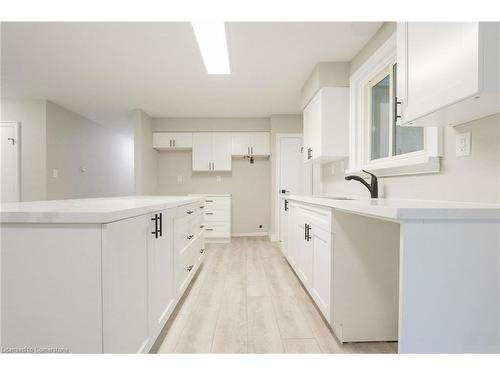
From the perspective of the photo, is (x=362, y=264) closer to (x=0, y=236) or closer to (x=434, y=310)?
(x=434, y=310)

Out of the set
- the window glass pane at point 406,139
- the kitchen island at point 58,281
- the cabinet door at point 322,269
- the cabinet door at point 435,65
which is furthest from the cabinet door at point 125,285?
the window glass pane at point 406,139

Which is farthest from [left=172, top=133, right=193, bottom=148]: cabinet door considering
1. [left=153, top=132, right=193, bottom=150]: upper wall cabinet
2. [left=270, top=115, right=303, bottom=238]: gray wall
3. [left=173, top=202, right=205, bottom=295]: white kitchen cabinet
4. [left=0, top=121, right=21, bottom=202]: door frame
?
[left=173, top=202, right=205, bottom=295]: white kitchen cabinet

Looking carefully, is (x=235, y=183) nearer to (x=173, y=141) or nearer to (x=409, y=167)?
(x=173, y=141)

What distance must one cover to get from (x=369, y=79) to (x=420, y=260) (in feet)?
7.50

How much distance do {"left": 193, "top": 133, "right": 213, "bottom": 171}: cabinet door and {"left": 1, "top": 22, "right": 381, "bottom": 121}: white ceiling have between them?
2.70 ft

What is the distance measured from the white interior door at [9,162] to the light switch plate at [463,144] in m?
5.83

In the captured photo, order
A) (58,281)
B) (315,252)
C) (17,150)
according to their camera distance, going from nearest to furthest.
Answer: (58,281)
(315,252)
(17,150)

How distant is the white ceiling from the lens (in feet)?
7.82

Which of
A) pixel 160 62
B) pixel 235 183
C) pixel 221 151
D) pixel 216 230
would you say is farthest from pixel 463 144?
pixel 235 183

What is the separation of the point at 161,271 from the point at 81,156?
4960 mm

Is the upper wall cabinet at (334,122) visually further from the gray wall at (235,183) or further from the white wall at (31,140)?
the white wall at (31,140)

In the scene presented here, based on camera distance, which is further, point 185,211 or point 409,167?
point 185,211

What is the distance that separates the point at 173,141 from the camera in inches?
206

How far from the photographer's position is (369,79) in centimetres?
264
